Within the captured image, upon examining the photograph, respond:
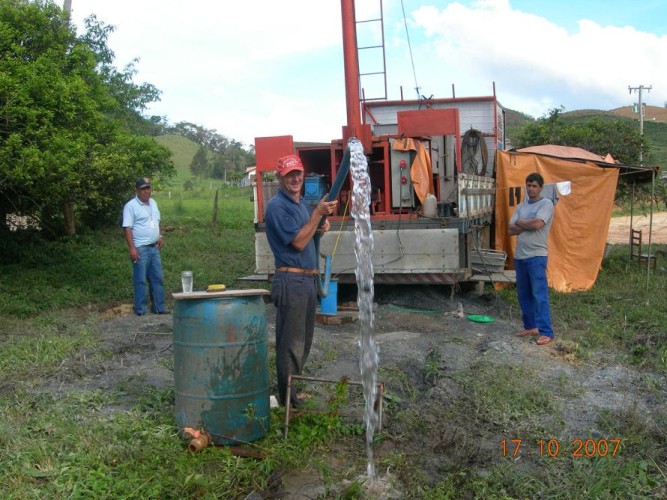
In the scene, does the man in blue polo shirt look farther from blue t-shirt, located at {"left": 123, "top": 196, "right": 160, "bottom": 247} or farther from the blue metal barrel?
the blue metal barrel

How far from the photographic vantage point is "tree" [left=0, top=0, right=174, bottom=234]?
25.2 feet

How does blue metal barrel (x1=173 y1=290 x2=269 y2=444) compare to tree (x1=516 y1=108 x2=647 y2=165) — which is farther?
tree (x1=516 y1=108 x2=647 y2=165)

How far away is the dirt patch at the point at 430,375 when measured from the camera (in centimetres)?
395

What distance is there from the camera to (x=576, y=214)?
427 inches

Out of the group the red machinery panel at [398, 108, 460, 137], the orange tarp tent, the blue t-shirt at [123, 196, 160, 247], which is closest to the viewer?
the blue t-shirt at [123, 196, 160, 247]

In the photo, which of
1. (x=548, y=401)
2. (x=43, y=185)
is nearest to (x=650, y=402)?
(x=548, y=401)

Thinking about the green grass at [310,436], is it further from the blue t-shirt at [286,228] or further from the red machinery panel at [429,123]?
the red machinery panel at [429,123]

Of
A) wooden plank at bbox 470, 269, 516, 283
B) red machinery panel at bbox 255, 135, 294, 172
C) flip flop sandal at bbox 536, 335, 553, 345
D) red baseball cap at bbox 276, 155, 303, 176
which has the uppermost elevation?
red machinery panel at bbox 255, 135, 294, 172

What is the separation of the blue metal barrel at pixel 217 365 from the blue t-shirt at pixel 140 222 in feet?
13.8

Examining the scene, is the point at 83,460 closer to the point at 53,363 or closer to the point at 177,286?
the point at 53,363

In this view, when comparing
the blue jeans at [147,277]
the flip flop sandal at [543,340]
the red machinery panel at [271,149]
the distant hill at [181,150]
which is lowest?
the flip flop sandal at [543,340]

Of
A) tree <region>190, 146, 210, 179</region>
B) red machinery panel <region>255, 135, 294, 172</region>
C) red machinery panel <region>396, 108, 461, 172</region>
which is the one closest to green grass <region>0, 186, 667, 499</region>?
red machinery panel <region>396, 108, 461, 172</region>

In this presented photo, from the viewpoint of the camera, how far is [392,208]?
8742 mm
